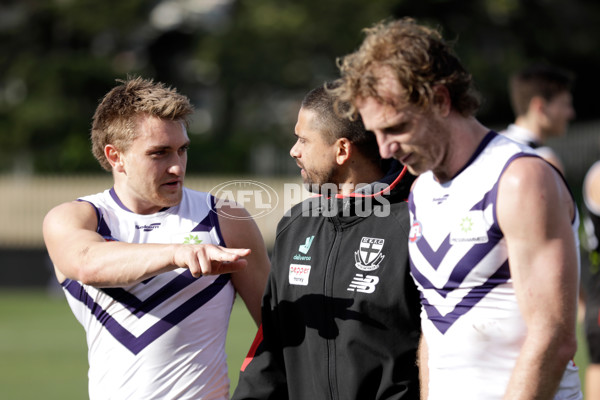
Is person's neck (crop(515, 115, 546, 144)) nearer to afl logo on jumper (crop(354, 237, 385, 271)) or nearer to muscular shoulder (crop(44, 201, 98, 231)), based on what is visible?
afl logo on jumper (crop(354, 237, 385, 271))

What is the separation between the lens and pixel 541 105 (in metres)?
7.03

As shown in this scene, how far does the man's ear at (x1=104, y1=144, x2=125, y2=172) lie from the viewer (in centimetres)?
394

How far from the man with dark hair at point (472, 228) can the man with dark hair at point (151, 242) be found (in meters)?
1.10

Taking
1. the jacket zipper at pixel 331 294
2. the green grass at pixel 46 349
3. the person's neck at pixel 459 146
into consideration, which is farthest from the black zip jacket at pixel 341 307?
the green grass at pixel 46 349

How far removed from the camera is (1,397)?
8891mm

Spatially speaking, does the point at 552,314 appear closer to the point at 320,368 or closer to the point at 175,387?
the point at 320,368

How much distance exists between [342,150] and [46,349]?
9395 millimetres

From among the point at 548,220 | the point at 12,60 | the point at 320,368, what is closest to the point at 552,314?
the point at 548,220

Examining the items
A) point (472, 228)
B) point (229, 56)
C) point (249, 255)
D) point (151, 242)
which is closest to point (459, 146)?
point (472, 228)

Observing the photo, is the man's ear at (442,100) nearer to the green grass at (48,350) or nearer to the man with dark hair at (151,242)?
the man with dark hair at (151,242)

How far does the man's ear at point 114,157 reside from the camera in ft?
12.9

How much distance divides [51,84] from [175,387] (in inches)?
775

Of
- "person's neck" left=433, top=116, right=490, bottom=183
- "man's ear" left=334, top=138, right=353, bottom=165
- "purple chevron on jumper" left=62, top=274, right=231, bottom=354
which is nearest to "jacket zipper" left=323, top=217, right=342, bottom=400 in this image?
"man's ear" left=334, top=138, right=353, bottom=165

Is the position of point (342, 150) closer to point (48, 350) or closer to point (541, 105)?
point (541, 105)
